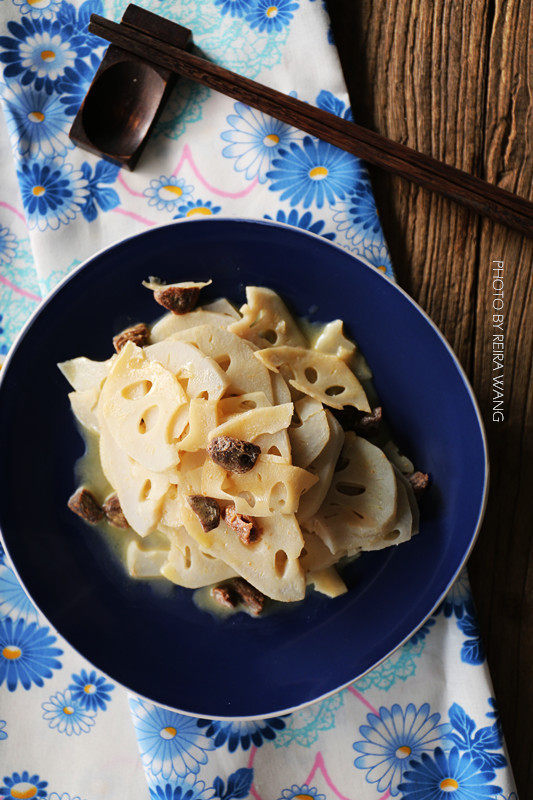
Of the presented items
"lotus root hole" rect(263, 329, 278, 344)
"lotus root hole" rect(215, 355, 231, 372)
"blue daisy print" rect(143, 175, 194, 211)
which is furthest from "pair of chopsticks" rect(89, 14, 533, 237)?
"lotus root hole" rect(215, 355, 231, 372)

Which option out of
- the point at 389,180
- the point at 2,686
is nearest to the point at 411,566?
the point at 389,180

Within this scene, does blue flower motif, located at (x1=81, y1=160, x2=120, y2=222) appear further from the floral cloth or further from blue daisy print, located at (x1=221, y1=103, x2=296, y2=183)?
blue daisy print, located at (x1=221, y1=103, x2=296, y2=183)

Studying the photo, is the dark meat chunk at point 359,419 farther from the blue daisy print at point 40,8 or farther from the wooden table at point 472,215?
the blue daisy print at point 40,8

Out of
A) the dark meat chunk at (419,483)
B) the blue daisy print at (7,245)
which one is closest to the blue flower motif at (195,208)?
the blue daisy print at (7,245)

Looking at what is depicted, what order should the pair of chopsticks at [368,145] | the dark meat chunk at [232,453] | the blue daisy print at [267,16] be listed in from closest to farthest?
the dark meat chunk at [232,453]
the pair of chopsticks at [368,145]
the blue daisy print at [267,16]

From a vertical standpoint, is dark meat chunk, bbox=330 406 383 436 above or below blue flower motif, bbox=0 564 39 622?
above

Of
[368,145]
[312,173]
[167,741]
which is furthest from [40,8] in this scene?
[167,741]
